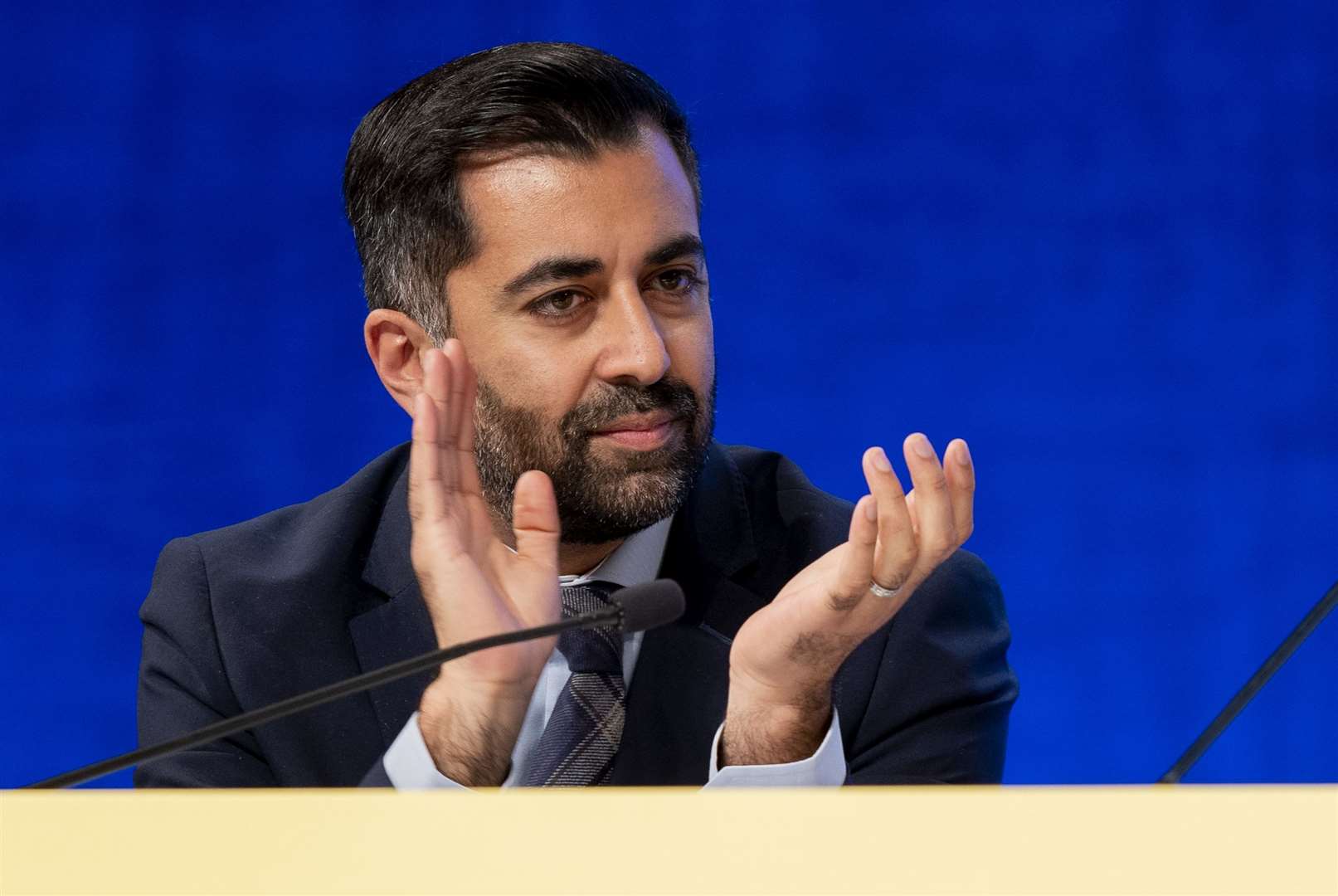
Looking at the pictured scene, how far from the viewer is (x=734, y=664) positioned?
140cm

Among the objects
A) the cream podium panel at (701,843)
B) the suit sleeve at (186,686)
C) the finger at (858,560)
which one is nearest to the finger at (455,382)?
the finger at (858,560)

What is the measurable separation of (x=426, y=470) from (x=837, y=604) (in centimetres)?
38

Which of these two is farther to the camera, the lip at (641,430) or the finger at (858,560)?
the lip at (641,430)

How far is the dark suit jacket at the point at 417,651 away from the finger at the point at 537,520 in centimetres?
32

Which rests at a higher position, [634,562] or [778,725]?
[634,562]

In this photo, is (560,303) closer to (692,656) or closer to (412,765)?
(692,656)

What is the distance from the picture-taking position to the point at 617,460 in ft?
5.35

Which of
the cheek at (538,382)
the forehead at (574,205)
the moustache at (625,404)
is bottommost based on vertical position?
the moustache at (625,404)

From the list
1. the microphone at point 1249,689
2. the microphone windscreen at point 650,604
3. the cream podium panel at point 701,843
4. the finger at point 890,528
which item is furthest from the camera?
the finger at point 890,528

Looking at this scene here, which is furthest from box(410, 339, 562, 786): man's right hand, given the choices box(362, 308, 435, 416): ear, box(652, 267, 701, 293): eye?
box(362, 308, 435, 416): ear

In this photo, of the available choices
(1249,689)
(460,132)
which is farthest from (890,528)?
(460,132)

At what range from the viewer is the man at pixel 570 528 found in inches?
63.7

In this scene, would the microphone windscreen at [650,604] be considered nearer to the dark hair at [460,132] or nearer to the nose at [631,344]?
the nose at [631,344]

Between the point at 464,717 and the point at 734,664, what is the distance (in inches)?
9.8
